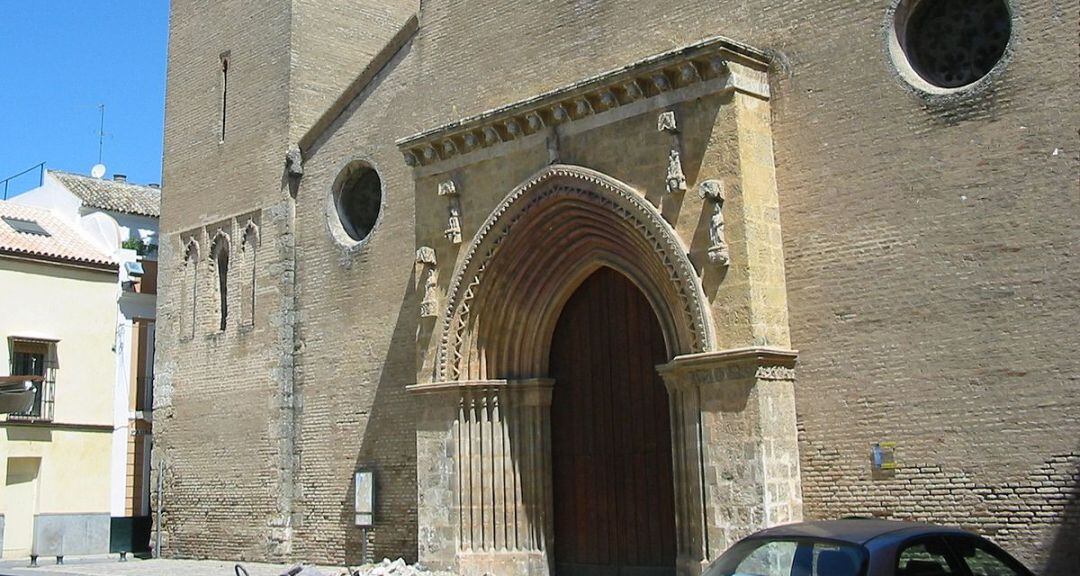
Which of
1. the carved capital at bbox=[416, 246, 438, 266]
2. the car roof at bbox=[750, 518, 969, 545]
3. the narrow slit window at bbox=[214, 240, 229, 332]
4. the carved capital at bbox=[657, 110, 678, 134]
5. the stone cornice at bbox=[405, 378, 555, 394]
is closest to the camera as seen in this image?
the car roof at bbox=[750, 518, 969, 545]

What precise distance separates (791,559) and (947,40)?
7.09m

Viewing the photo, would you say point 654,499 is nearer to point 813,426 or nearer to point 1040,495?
point 813,426

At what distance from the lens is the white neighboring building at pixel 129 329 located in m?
23.3

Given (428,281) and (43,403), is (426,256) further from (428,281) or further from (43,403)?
(43,403)

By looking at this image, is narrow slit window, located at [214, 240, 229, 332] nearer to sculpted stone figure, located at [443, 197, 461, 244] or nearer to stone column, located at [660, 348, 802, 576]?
sculpted stone figure, located at [443, 197, 461, 244]

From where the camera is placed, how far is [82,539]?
22344 mm

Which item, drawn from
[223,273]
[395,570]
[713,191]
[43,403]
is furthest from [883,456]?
[43,403]

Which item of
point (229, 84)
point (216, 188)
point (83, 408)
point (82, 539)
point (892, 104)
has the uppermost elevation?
point (229, 84)

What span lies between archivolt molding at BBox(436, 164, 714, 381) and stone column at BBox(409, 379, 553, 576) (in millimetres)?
533

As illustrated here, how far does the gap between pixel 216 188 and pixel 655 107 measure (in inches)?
385

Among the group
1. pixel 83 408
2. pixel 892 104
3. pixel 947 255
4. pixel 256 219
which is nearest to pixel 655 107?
pixel 892 104

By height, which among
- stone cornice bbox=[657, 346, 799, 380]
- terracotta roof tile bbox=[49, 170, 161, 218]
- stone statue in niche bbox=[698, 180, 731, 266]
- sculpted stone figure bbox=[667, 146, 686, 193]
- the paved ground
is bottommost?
the paved ground

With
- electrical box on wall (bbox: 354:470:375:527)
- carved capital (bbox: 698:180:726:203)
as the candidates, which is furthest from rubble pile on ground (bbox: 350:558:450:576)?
carved capital (bbox: 698:180:726:203)

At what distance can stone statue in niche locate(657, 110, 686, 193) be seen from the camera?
12414mm
